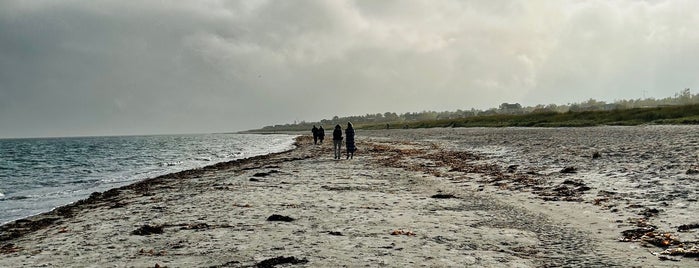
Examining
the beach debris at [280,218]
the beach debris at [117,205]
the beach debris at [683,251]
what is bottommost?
the beach debris at [117,205]

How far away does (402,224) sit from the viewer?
1061 centimetres

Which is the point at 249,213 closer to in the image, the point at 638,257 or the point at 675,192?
the point at 638,257

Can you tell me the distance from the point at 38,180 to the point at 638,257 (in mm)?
39511

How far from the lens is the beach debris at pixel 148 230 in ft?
35.9

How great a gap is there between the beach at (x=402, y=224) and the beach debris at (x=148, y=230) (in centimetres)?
6

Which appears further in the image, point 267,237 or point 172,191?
point 172,191

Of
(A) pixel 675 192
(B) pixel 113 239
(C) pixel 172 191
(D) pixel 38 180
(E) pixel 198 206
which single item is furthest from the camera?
(D) pixel 38 180

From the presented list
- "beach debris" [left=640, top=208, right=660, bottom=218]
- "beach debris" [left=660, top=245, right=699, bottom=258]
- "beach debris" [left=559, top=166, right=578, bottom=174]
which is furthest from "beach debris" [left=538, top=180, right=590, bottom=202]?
"beach debris" [left=660, top=245, right=699, bottom=258]

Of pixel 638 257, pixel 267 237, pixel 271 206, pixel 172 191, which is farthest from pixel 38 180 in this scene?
pixel 638 257

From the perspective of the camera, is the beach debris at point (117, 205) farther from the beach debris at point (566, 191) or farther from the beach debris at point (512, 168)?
the beach debris at point (512, 168)

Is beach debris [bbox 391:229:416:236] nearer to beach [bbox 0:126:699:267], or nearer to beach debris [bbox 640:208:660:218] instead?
beach [bbox 0:126:699:267]

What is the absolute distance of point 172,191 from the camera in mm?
20156

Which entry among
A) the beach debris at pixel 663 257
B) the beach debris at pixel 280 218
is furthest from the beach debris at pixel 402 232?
the beach debris at pixel 663 257

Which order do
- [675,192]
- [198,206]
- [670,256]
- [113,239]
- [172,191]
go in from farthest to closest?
[172,191]
[198,206]
[675,192]
[113,239]
[670,256]
